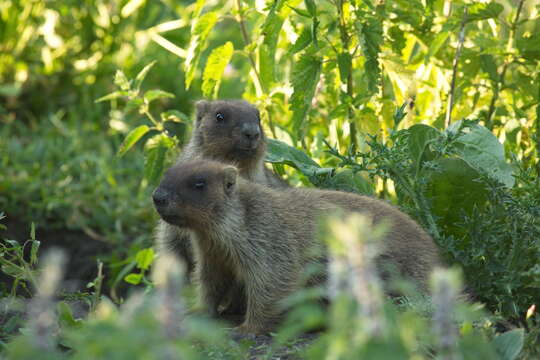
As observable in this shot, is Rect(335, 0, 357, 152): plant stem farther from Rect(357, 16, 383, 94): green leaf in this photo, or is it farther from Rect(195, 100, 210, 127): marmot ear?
Rect(195, 100, 210, 127): marmot ear

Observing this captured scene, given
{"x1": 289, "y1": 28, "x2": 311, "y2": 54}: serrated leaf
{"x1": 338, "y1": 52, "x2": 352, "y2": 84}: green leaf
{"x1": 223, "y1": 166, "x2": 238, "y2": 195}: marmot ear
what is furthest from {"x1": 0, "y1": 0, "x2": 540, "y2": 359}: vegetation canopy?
{"x1": 223, "y1": 166, "x2": 238, "y2": 195}: marmot ear

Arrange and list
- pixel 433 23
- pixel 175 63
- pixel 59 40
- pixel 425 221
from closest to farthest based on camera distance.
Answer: pixel 425 221
pixel 433 23
pixel 59 40
pixel 175 63

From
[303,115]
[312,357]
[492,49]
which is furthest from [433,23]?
[312,357]

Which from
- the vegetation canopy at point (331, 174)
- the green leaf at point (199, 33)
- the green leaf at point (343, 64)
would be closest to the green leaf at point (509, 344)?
the vegetation canopy at point (331, 174)

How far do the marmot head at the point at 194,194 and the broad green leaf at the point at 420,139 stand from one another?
3.51 feet

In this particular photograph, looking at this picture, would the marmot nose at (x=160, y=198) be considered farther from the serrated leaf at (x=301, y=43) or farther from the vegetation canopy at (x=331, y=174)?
the serrated leaf at (x=301, y=43)

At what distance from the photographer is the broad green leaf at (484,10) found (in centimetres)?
484

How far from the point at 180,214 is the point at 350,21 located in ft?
5.80

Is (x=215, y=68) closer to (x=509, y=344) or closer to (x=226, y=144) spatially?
(x=226, y=144)

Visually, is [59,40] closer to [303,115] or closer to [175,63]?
[175,63]

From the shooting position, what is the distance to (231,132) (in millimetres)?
5449

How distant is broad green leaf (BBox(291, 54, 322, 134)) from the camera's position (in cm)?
495

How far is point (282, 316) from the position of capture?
13.9 feet

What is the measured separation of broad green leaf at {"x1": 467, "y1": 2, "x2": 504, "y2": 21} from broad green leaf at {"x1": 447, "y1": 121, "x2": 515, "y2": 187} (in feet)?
2.57
